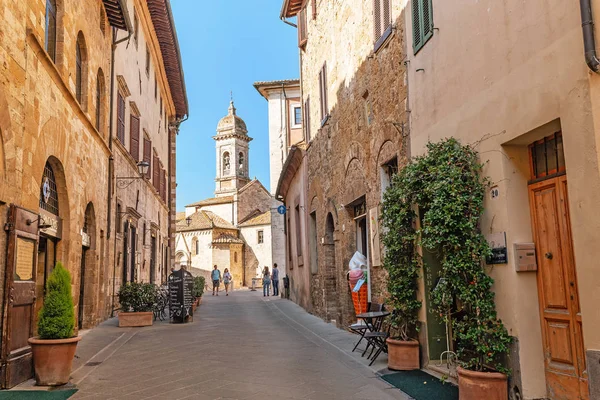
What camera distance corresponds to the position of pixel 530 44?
5035 millimetres

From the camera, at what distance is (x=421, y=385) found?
250 inches

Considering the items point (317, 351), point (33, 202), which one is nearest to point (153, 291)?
point (317, 351)

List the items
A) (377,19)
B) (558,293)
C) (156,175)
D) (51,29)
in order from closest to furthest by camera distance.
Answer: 1. (558,293)
2. (377,19)
3. (51,29)
4. (156,175)

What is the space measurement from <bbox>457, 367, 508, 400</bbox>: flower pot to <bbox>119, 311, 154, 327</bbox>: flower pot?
9702 mm

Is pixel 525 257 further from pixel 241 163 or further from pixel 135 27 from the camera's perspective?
pixel 241 163

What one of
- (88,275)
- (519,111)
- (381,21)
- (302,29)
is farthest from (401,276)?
(302,29)

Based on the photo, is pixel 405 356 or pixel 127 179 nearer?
pixel 405 356

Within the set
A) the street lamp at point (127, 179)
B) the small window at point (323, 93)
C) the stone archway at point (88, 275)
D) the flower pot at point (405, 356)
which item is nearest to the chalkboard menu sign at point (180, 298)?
the stone archway at point (88, 275)

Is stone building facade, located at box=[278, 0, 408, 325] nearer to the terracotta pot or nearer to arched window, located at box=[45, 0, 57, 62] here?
the terracotta pot

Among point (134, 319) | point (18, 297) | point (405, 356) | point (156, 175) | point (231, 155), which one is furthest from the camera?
point (231, 155)

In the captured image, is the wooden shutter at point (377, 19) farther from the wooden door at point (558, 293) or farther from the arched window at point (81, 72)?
the arched window at point (81, 72)

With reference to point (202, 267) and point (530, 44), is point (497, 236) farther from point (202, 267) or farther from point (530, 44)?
point (202, 267)

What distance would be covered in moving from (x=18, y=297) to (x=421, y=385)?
15.7 feet

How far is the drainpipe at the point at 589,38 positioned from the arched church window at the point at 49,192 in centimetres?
776
